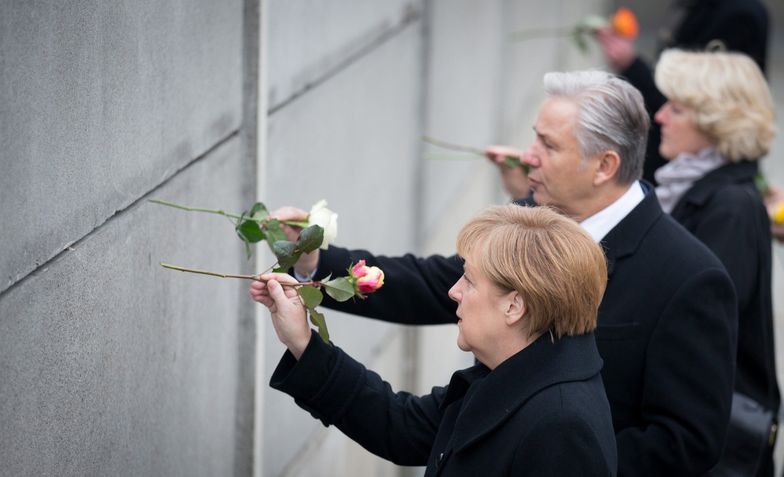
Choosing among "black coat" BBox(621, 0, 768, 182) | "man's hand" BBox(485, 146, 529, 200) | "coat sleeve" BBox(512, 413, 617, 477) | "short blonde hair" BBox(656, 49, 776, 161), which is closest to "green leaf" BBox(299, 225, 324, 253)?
"coat sleeve" BBox(512, 413, 617, 477)

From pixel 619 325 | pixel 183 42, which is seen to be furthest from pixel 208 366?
pixel 619 325

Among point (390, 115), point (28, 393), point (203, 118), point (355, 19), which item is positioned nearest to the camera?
point (28, 393)

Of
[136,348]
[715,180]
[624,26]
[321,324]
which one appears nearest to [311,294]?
[321,324]

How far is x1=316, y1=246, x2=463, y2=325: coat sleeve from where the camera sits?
107 inches

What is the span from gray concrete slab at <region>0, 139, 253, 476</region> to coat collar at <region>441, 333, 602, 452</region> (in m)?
0.66

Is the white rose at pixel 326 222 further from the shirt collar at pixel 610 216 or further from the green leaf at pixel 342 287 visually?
the shirt collar at pixel 610 216

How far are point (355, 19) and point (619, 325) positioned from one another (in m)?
1.60

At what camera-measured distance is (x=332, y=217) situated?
2.33 m

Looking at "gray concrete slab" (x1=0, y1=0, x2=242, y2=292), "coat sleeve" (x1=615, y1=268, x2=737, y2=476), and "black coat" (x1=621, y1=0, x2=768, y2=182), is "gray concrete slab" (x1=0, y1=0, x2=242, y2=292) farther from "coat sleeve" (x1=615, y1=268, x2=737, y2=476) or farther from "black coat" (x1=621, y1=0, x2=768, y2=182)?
"black coat" (x1=621, y1=0, x2=768, y2=182)

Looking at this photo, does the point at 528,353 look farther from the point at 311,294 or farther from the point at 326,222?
the point at 326,222

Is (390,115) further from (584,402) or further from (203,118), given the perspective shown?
(584,402)

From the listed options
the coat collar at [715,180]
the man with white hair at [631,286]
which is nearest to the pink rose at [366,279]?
the man with white hair at [631,286]

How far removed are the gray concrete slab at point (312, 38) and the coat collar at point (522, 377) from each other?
3.74 ft

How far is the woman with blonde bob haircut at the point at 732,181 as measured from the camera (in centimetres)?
322
